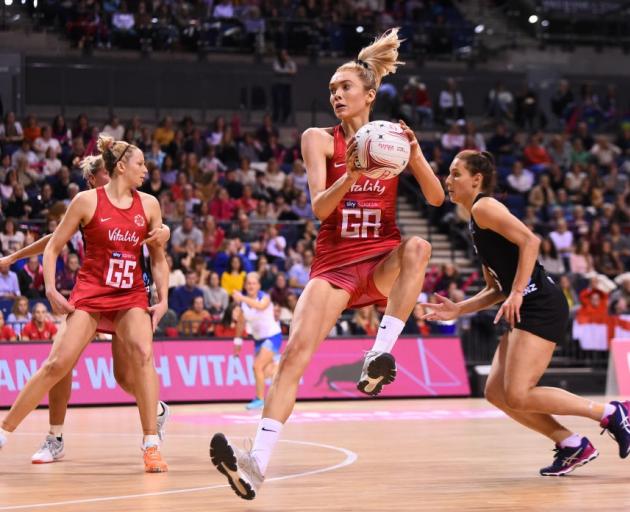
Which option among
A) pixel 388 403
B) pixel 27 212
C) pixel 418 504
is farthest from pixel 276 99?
pixel 418 504

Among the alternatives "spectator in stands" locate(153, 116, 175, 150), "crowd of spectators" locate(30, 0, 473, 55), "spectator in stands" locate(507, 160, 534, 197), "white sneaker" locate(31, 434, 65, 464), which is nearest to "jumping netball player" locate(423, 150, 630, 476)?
"white sneaker" locate(31, 434, 65, 464)

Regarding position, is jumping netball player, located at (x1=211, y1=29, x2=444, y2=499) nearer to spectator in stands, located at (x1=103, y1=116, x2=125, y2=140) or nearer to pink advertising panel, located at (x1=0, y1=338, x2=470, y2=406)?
pink advertising panel, located at (x1=0, y1=338, x2=470, y2=406)

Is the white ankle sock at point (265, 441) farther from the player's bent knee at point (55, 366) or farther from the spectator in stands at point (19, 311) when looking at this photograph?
the spectator in stands at point (19, 311)

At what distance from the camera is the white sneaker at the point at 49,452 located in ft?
26.7

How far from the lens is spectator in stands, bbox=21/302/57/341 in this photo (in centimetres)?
1480

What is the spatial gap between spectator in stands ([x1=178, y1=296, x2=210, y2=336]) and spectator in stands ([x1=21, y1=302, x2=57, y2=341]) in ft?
6.38

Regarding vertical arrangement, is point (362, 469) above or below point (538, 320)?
below

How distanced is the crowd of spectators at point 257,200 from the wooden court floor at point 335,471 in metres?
4.26

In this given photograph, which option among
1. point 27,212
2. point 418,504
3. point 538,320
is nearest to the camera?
point 418,504

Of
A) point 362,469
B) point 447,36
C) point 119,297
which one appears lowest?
point 362,469

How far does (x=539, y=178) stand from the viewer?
22.5 m

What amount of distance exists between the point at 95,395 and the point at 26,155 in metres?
5.17

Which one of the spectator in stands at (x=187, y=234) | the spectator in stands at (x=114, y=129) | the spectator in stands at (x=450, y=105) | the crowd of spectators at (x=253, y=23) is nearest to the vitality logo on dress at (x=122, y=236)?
the spectator in stands at (x=187, y=234)

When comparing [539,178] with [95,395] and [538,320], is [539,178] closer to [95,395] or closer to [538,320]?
[95,395]
